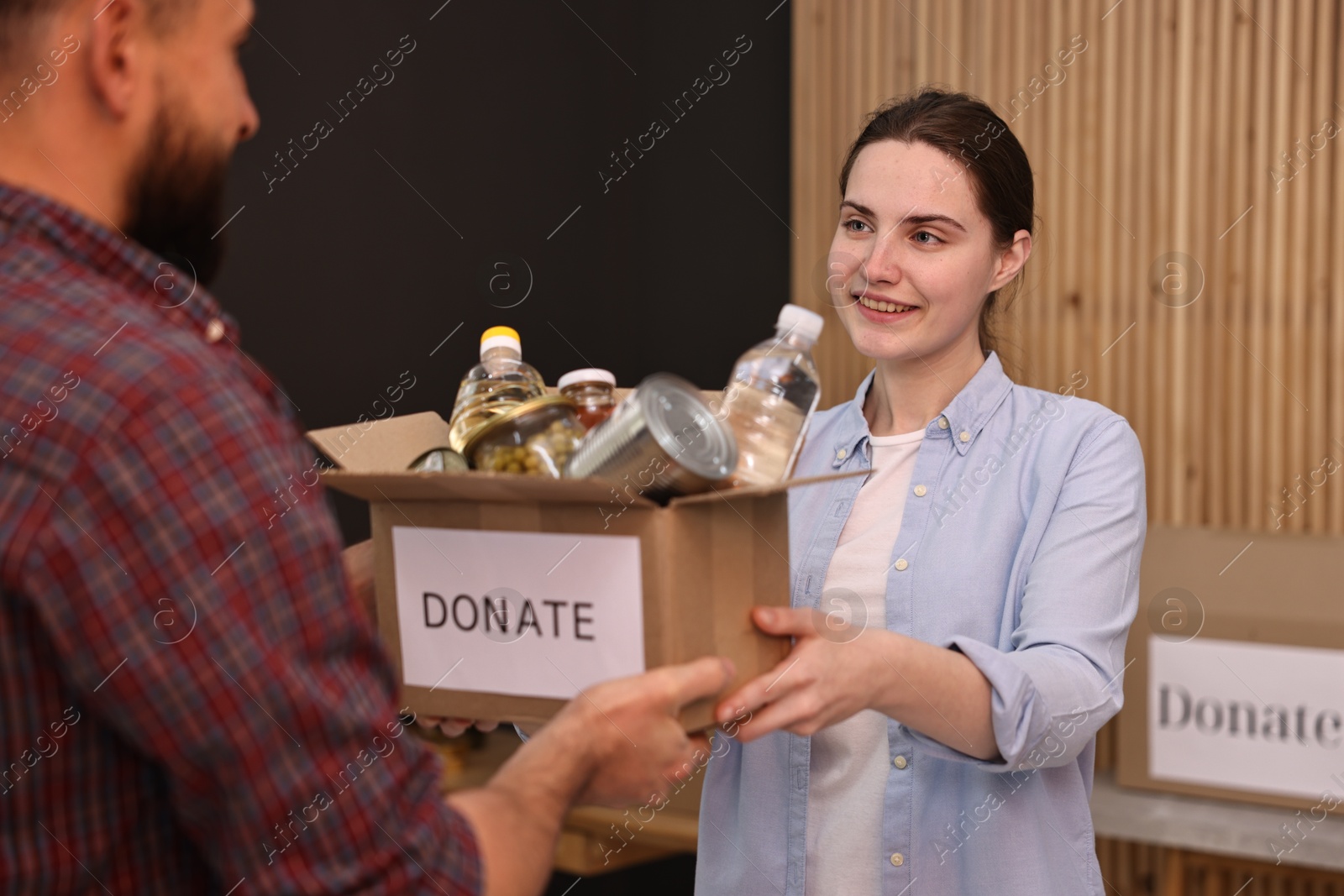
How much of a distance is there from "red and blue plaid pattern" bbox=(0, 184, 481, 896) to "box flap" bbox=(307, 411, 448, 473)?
0.36 meters

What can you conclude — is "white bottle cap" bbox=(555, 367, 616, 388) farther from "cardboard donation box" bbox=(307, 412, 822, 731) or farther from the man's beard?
the man's beard

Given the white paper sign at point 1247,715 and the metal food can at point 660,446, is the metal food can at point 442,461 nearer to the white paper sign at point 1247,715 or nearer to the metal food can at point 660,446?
the metal food can at point 660,446

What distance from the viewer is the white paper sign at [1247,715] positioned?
94.0 inches

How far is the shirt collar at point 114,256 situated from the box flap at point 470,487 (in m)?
0.23

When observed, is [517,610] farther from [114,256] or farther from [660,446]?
[114,256]

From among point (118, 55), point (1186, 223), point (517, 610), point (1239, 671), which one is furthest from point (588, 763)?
point (1186, 223)

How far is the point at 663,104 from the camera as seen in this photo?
3.36 m

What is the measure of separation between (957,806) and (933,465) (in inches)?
17.8

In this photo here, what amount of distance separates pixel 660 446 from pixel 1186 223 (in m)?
2.39

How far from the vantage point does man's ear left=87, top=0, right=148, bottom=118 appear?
30.3 inches

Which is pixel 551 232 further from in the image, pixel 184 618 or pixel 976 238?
pixel 184 618

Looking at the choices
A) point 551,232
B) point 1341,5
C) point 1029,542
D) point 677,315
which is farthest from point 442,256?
point 1341,5

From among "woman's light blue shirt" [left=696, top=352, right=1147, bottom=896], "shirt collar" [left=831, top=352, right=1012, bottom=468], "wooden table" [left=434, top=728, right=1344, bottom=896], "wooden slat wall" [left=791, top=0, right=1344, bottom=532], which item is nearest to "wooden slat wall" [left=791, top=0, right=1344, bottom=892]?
"wooden slat wall" [left=791, top=0, right=1344, bottom=532]

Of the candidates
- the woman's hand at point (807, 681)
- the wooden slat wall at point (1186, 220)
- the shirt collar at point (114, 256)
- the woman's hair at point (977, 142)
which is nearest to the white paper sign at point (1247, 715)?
the wooden slat wall at point (1186, 220)
